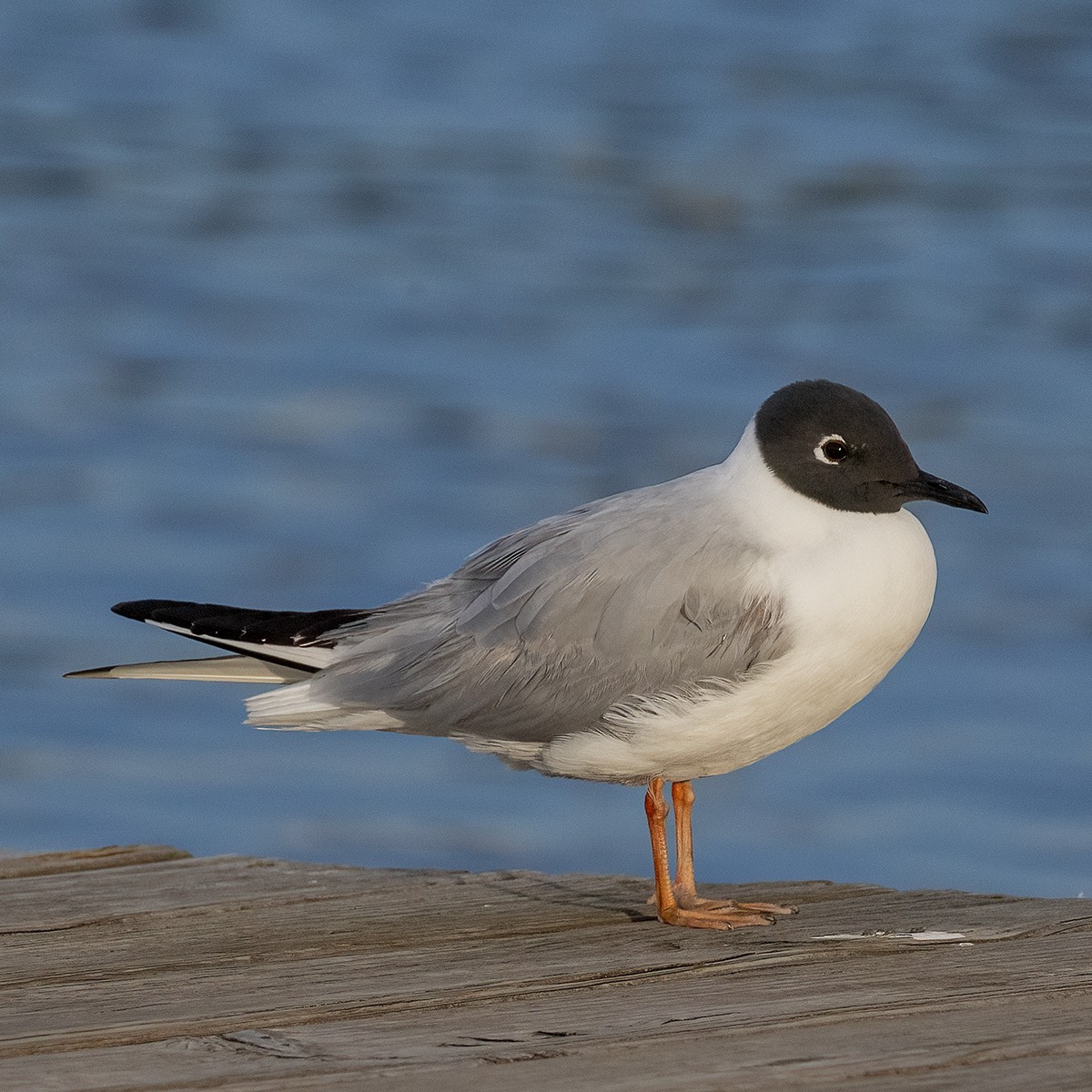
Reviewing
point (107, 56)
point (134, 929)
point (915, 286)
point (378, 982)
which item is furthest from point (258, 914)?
point (107, 56)

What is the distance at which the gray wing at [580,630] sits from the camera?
14.6ft

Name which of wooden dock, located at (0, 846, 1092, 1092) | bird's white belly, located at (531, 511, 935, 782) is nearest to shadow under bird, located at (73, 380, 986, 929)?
bird's white belly, located at (531, 511, 935, 782)

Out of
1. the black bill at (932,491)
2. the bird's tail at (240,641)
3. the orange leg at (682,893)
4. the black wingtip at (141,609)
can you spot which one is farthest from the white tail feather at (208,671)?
the black bill at (932,491)

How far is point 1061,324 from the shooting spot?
14.5 m

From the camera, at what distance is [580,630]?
15.0 feet

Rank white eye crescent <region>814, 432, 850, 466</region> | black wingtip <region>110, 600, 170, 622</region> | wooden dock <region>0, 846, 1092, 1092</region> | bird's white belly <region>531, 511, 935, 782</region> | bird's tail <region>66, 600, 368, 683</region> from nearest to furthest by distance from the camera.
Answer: wooden dock <region>0, 846, 1092, 1092</region> → bird's white belly <region>531, 511, 935, 782</region> → white eye crescent <region>814, 432, 850, 466</region> → bird's tail <region>66, 600, 368, 683</region> → black wingtip <region>110, 600, 170, 622</region>

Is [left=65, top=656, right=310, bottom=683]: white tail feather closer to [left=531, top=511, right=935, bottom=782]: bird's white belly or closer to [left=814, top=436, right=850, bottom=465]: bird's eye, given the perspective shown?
[left=531, top=511, right=935, bottom=782]: bird's white belly

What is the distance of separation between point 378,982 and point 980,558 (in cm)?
757

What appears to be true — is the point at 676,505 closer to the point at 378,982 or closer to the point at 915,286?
the point at 378,982

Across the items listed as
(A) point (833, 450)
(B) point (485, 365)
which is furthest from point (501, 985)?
(B) point (485, 365)

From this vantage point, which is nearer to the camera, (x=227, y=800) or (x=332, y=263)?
(x=227, y=800)

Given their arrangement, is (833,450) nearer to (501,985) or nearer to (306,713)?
(306,713)

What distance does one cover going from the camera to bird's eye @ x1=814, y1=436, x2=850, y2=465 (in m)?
4.59

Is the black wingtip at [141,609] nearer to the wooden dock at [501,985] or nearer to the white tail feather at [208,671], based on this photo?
the white tail feather at [208,671]
